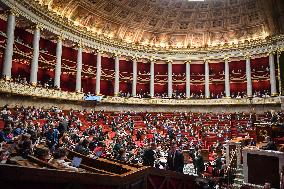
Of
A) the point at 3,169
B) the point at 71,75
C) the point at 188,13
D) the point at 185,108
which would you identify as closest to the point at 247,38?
the point at 188,13

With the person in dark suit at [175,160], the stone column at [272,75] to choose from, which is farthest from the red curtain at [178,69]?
the person in dark suit at [175,160]

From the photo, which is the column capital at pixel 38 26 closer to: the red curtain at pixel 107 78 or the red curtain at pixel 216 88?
the red curtain at pixel 107 78

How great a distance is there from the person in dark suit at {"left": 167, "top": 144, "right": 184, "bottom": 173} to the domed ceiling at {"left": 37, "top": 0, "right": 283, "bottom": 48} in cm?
2187

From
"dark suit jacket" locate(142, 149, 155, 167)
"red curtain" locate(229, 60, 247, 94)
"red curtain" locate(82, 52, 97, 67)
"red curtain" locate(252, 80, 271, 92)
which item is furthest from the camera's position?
"red curtain" locate(229, 60, 247, 94)

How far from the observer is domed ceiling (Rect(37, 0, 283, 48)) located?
2877cm

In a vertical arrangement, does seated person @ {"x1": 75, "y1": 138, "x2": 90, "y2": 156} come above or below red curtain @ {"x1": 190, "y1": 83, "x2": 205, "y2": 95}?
below

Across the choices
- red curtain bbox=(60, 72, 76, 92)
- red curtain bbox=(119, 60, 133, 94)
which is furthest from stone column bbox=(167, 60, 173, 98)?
red curtain bbox=(60, 72, 76, 92)

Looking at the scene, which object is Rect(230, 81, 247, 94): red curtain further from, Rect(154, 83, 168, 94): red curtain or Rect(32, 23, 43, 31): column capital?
Rect(32, 23, 43, 31): column capital

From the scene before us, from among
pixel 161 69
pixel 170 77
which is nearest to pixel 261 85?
pixel 170 77

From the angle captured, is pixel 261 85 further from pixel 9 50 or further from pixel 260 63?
pixel 9 50

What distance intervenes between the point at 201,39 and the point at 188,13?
163 inches

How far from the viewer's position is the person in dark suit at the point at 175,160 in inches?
339

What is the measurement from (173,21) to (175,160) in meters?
27.2

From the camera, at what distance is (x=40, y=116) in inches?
681
